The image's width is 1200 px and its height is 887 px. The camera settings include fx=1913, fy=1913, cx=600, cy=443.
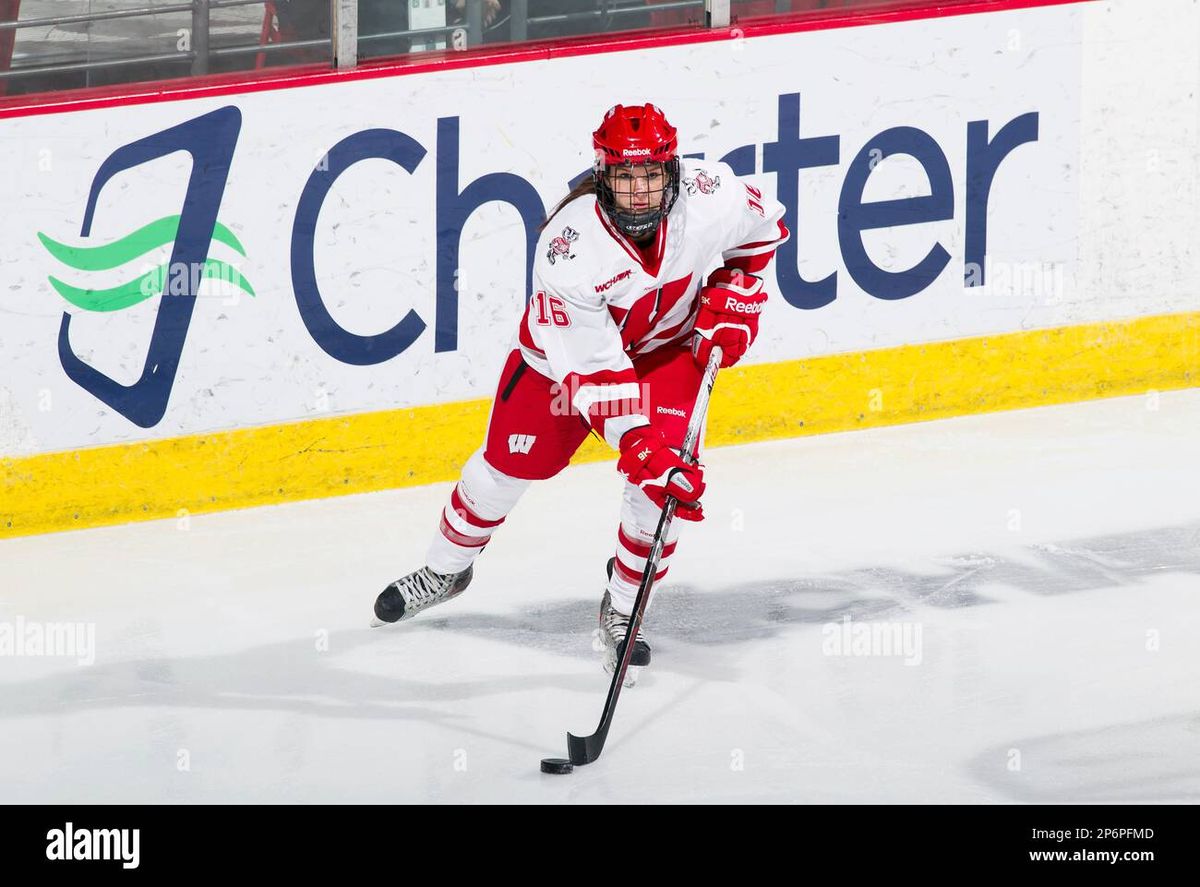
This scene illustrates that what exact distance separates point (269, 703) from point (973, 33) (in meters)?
3.13

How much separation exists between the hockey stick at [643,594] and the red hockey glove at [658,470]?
0.05 m

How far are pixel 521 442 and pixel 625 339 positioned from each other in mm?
362

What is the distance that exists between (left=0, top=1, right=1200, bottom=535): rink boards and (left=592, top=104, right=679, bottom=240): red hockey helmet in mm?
1636

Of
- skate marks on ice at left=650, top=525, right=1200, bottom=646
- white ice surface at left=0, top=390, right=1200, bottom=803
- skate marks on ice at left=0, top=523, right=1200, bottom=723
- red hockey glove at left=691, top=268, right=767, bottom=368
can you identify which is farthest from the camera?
skate marks on ice at left=650, top=525, right=1200, bottom=646

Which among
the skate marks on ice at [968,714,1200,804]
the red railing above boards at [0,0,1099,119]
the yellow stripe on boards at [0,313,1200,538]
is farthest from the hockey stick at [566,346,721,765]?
the red railing above boards at [0,0,1099,119]

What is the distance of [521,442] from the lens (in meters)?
4.19

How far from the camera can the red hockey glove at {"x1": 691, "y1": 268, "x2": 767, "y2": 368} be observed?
3.97 m

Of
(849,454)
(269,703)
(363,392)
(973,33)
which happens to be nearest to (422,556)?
(363,392)

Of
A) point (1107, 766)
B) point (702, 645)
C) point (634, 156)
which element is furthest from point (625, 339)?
point (1107, 766)

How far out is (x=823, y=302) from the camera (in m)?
5.82

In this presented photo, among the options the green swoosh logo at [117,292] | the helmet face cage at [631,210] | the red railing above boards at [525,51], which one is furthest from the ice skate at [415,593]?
the red railing above boards at [525,51]

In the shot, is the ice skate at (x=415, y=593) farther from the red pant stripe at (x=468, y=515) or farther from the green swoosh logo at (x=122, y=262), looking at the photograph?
the green swoosh logo at (x=122, y=262)

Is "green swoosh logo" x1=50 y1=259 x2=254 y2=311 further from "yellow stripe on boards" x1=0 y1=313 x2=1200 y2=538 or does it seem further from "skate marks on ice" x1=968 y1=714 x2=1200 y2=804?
"skate marks on ice" x1=968 y1=714 x2=1200 y2=804

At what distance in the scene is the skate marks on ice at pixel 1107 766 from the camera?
350 cm
